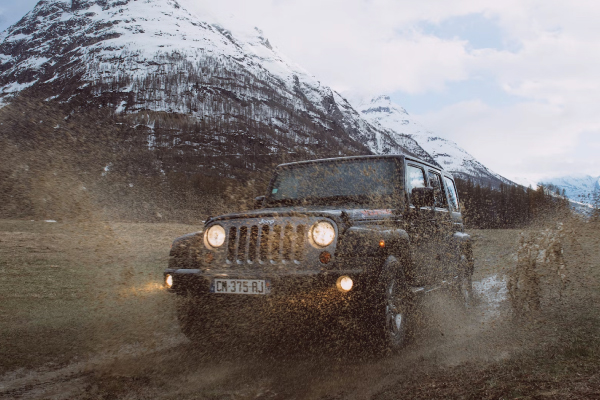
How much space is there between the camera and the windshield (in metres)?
5.05

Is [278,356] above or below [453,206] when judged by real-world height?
below

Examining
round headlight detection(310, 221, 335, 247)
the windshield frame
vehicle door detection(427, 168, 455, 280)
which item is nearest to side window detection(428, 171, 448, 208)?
vehicle door detection(427, 168, 455, 280)

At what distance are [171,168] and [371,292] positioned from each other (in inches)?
5192

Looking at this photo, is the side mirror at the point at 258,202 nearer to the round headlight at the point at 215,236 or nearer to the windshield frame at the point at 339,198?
the windshield frame at the point at 339,198

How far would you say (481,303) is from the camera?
23.9 ft

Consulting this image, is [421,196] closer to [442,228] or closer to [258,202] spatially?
[442,228]

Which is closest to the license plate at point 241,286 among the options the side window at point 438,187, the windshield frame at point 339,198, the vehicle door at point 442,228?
the windshield frame at point 339,198

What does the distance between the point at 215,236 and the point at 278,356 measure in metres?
1.23

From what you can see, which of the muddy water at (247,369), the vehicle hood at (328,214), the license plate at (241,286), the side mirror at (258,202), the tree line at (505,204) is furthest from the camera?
the tree line at (505,204)

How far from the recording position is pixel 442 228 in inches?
244

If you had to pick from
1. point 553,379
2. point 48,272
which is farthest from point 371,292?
point 48,272

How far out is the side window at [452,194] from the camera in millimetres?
7086

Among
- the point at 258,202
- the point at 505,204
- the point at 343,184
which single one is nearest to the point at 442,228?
the point at 343,184

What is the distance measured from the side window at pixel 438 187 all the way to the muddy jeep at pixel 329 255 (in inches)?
22.9
